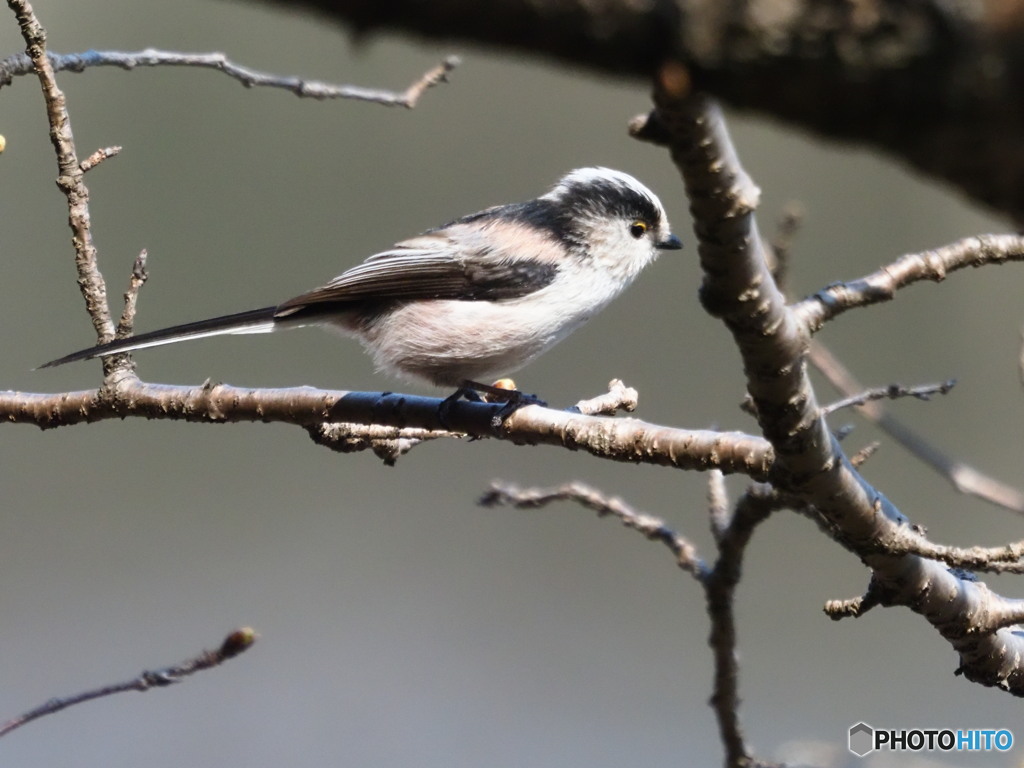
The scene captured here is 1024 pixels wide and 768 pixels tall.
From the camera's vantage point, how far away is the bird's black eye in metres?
2.84

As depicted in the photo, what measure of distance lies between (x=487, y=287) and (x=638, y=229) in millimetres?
532

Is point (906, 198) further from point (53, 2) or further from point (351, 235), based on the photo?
point (53, 2)

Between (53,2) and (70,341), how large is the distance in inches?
78.1

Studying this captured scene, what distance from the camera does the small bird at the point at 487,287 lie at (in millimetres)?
2500

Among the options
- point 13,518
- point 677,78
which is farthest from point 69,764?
point 677,78

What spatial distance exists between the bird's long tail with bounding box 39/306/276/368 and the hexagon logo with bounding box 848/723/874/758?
1.88 meters

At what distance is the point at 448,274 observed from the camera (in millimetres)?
2676

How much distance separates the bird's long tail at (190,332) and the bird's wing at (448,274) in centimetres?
8

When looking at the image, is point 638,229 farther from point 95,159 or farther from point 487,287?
point 95,159

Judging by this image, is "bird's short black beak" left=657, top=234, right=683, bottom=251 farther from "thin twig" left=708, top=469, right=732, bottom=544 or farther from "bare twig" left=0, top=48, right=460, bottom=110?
"thin twig" left=708, top=469, right=732, bottom=544

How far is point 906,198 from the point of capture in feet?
17.5

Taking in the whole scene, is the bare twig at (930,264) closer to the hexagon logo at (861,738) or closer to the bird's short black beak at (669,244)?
the bird's short black beak at (669,244)
